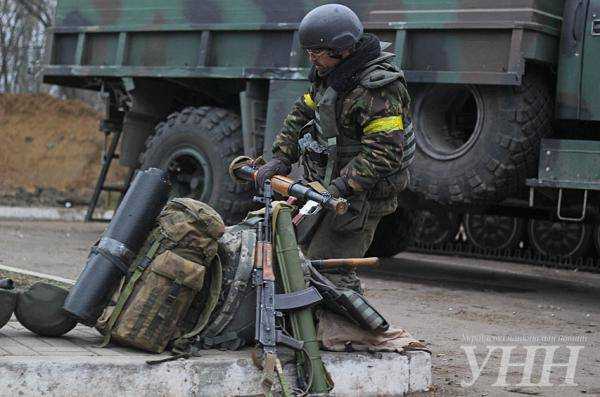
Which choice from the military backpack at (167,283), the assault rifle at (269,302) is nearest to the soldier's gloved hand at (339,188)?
the assault rifle at (269,302)

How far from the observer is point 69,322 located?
5031 millimetres

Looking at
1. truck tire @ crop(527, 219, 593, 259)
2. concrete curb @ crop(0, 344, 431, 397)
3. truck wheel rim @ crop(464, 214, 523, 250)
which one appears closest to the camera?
concrete curb @ crop(0, 344, 431, 397)

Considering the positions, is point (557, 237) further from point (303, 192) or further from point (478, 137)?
point (303, 192)

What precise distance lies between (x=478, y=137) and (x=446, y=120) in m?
0.62

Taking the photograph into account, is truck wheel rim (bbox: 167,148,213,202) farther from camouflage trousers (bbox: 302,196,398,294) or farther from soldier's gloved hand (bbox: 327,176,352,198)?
soldier's gloved hand (bbox: 327,176,352,198)

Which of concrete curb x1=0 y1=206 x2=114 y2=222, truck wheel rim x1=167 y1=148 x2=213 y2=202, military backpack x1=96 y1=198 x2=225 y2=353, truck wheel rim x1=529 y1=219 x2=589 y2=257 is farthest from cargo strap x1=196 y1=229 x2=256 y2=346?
concrete curb x1=0 y1=206 x2=114 y2=222

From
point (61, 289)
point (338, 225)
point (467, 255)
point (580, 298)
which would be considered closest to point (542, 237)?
point (467, 255)

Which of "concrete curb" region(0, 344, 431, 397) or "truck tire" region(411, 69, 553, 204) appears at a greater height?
"truck tire" region(411, 69, 553, 204)

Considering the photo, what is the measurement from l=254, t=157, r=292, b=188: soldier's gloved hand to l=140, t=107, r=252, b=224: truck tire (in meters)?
5.41

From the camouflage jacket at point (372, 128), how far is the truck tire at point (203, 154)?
5491 millimetres

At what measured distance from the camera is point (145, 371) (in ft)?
15.3

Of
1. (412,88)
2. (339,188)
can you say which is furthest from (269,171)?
(412,88)

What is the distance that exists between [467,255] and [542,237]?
112 centimetres

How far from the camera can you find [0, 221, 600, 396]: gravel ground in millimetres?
5812
